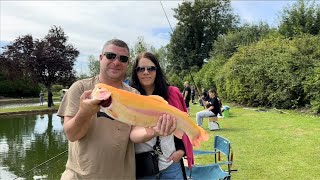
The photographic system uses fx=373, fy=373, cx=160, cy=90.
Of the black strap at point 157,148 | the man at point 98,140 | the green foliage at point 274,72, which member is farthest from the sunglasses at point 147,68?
the green foliage at point 274,72

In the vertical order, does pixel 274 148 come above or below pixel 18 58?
below

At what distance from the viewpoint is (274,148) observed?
8945 millimetres

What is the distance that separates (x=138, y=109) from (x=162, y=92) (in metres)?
1.27

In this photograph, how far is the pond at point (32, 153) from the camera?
8.25 m

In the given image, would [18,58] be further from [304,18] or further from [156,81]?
[156,81]

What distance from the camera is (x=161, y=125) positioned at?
2.27 m

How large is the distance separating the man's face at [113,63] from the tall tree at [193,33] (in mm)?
49033

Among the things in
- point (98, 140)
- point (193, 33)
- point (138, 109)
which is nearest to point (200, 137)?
point (138, 109)

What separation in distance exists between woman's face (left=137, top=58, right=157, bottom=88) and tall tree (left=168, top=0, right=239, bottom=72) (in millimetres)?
48258

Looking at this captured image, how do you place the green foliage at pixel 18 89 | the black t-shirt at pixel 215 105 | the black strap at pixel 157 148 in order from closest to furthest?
the black strap at pixel 157 148 < the black t-shirt at pixel 215 105 < the green foliage at pixel 18 89

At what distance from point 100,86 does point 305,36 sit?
65.5ft

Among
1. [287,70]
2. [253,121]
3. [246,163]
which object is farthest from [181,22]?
[246,163]

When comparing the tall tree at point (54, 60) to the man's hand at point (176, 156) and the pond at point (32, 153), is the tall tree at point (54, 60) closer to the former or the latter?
the pond at point (32, 153)

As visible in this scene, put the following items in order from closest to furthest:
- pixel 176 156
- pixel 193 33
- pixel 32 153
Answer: pixel 176 156 < pixel 32 153 < pixel 193 33
